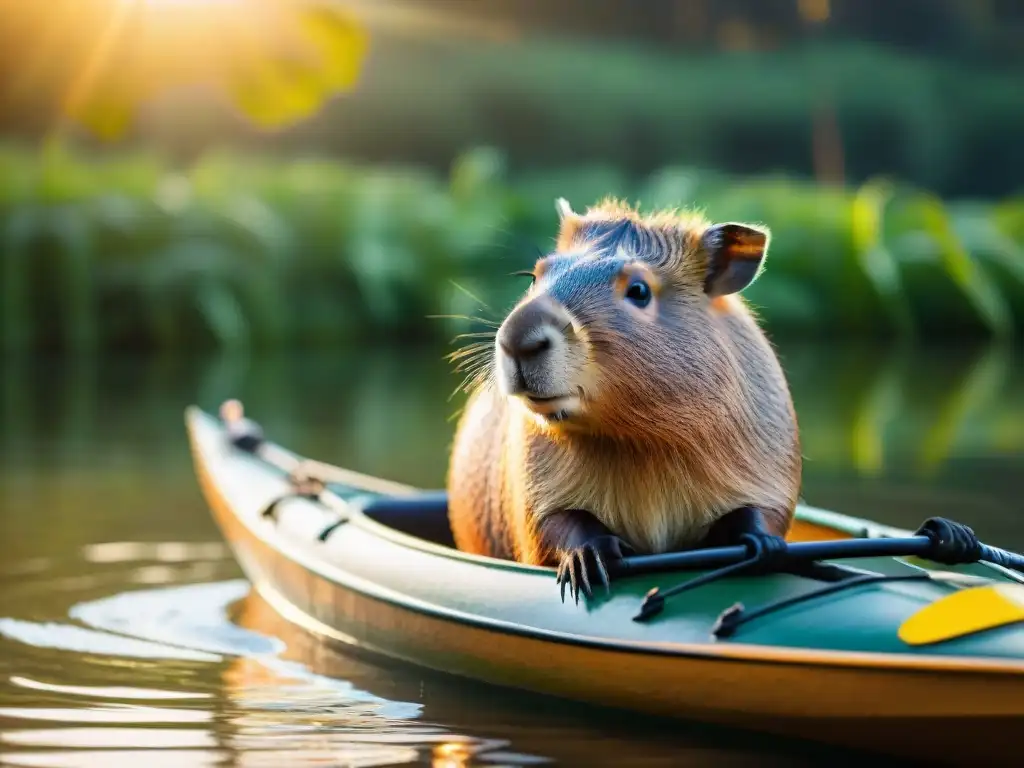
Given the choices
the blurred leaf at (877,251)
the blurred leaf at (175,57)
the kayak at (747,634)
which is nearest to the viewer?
the kayak at (747,634)

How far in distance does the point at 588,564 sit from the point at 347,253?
1524 cm

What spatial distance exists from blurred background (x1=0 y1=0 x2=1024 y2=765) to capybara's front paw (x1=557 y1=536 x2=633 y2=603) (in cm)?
90

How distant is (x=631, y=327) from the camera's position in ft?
13.2

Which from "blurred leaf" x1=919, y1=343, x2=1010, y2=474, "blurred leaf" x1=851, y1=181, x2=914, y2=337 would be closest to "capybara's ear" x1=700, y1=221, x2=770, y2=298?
"blurred leaf" x1=919, y1=343, x2=1010, y2=474

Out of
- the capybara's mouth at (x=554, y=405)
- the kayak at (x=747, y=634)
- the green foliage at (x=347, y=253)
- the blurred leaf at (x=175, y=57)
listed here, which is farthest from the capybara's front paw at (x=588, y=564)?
the blurred leaf at (x=175, y=57)

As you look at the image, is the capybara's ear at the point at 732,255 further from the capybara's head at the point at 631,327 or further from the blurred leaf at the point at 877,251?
the blurred leaf at the point at 877,251

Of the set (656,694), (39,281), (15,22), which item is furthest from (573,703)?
(15,22)

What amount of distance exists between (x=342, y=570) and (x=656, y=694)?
4.89 feet

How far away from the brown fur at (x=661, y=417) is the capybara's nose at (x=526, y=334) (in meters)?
0.07

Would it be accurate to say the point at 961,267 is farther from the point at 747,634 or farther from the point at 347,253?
the point at 747,634

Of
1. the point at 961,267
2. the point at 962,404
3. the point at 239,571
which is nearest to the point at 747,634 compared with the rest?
the point at 239,571

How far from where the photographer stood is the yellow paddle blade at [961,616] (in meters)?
3.58

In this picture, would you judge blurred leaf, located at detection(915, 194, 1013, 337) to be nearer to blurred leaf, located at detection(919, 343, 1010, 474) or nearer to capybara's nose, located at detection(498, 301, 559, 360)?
blurred leaf, located at detection(919, 343, 1010, 474)

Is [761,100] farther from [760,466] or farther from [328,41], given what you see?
[760,466]
